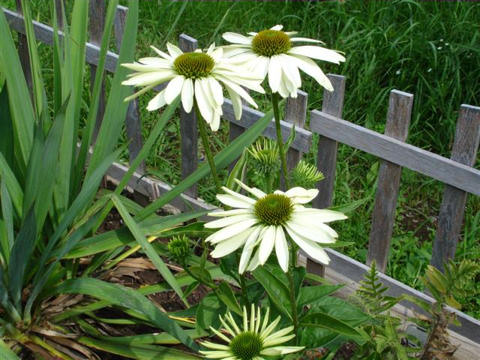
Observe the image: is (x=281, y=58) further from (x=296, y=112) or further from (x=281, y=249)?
(x=296, y=112)

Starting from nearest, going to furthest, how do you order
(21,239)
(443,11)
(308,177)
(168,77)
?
(168,77) < (308,177) < (21,239) < (443,11)

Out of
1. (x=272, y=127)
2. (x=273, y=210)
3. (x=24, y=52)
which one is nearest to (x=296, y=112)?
(x=272, y=127)

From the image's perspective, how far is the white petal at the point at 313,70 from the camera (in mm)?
1307

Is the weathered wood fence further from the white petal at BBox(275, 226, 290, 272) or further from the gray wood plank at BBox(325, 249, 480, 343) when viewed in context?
the white petal at BBox(275, 226, 290, 272)

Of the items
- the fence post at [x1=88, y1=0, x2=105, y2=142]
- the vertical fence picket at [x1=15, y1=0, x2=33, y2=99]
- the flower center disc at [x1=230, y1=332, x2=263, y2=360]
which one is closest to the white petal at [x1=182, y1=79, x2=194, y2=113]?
the flower center disc at [x1=230, y1=332, x2=263, y2=360]

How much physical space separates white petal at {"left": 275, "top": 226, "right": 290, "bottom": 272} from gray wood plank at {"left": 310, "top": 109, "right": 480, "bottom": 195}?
3.67 feet

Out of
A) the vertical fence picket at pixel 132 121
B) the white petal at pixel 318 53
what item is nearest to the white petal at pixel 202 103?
the white petal at pixel 318 53

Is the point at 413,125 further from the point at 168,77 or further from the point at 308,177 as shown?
the point at 168,77

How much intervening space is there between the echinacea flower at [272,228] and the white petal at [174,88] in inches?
8.3

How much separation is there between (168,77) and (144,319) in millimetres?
1015

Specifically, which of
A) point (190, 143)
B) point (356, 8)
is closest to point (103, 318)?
point (190, 143)

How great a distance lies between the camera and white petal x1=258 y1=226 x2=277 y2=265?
3.70ft

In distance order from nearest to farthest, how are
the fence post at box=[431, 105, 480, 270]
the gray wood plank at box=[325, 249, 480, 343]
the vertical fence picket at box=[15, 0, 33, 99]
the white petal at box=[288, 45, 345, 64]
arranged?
the white petal at box=[288, 45, 345, 64]
the fence post at box=[431, 105, 480, 270]
the gray wood plank at box=[325, 249, 480, 343]
the vertical fence picket at box=[15, 0, 33, 99]

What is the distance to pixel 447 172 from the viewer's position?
2.14 meters
